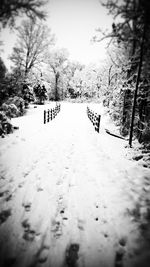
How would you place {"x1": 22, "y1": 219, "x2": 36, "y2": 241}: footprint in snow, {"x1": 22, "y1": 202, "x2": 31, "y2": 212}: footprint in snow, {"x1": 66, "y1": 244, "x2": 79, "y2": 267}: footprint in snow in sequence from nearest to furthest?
{"x1": 66, "y1": 244, "x2": 79, "y2": 267}: footprint in snow < {"x1": 22, "y1": 219, "x2": 36, "y2": 241}: footprint in snow < {"x1": 22, "y1": 202, "x2": 31, "y2": 212}: footprint in snow

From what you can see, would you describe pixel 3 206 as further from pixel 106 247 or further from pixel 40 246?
pixel 106 247

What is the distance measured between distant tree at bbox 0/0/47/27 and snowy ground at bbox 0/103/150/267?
209 inches

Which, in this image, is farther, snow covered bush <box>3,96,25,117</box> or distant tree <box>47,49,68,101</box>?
distant tree <box>47,49,68,101</box>

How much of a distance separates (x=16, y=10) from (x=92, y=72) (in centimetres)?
5197

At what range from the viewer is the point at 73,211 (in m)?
3.48

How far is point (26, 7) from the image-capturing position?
4621 mm

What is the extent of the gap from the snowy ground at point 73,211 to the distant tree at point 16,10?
5.31 metres

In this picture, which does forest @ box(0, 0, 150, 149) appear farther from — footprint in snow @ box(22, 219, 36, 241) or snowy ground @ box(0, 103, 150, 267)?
footprint in snow @ box(22, 219, 36, 241)

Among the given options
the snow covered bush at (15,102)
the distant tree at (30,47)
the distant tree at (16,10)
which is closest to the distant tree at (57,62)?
the distant tree at (30,47)

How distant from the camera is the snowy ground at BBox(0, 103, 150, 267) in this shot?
254 centimetres

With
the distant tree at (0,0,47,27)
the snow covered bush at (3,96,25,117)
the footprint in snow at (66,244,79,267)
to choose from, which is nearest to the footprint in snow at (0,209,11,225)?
the footprint in snow at (66,244,79,267)

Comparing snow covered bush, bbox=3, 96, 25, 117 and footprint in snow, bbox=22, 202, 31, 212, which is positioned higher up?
snow covered bush, bbox=3, 96, 25, 117

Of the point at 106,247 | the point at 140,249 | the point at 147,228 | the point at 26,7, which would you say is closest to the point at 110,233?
the point at 106,247

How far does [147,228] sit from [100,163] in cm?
316
